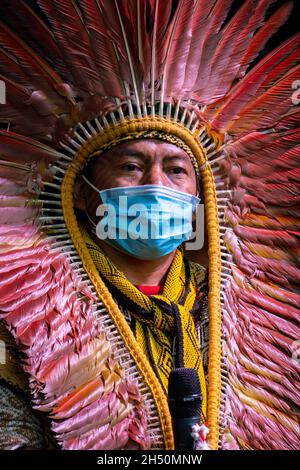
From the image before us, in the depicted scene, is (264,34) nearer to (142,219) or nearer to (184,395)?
(142,219)

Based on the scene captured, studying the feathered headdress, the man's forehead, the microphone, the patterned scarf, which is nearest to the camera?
the microphone

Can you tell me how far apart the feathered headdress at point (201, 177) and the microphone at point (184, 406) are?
0.38 metres

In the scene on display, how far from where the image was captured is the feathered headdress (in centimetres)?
233

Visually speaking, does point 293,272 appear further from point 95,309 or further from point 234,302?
point 95,309

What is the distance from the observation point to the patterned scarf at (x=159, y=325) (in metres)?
2.50

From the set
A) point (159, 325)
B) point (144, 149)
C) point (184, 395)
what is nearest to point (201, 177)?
point (144, 149)

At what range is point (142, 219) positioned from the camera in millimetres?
2576

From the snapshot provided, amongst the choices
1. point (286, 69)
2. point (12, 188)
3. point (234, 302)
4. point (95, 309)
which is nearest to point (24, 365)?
point (95, 309)

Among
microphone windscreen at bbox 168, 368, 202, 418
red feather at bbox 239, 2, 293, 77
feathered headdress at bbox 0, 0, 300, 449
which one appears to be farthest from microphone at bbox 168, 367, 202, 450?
red feather at bbox 239, 2, 293, 77

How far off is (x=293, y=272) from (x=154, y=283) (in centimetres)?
58

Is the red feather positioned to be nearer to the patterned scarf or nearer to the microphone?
the patterned scarf

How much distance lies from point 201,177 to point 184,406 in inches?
44.5

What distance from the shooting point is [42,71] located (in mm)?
2568

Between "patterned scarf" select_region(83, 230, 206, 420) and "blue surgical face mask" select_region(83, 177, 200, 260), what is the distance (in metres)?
0.10
